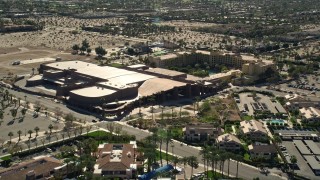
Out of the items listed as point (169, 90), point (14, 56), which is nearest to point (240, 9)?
point (14, 56)

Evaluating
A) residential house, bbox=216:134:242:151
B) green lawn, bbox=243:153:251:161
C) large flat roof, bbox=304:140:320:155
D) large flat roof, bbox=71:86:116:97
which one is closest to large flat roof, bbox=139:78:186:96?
large flat roof, bbox=71:86:116:97

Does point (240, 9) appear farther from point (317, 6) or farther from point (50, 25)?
point (50, 25)

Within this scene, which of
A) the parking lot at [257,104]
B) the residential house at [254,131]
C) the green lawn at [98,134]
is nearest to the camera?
the residential house at [254,131]

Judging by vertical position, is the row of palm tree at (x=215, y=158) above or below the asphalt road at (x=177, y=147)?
above

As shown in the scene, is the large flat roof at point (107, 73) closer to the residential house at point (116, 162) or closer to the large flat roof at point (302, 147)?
the residential house at point (116, 162)

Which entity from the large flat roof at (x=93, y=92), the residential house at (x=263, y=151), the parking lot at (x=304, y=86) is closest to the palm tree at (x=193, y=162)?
the residential house at (x=263, y=151)

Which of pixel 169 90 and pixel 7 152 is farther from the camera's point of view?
pixel 169 90

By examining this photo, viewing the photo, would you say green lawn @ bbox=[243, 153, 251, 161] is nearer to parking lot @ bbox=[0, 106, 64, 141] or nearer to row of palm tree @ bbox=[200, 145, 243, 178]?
row of palm tree @ bbox=[200, 145, 243, 178]
